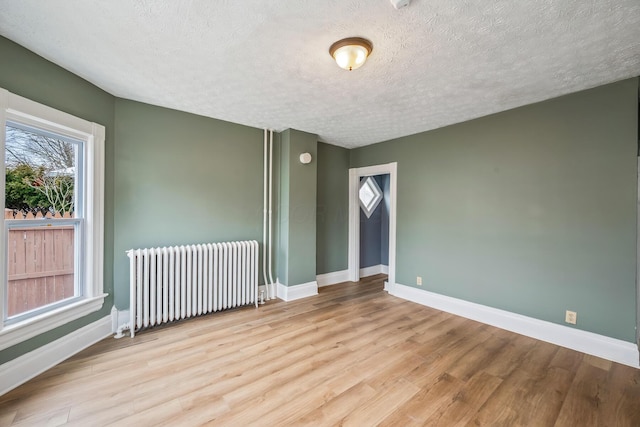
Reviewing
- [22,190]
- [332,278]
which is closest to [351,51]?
[22,190]

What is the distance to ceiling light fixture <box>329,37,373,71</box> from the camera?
66.1 inches

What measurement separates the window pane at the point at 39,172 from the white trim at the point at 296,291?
2.54 metres

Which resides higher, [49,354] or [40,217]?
[40,217]

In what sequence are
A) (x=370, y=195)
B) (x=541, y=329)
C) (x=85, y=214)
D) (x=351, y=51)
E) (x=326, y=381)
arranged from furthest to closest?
(x=370, y=195) → (x=541, y=329) → (x=85, y=214) → (x=326, y=381) → (x=351, y=51)

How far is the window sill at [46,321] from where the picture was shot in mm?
1768

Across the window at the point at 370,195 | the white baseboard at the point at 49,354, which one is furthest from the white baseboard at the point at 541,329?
the white baseboard at the point at 49,354

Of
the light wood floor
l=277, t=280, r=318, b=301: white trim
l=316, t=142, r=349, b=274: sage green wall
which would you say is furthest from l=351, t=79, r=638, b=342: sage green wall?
l=277, t=280, r=318, b=301: white trim

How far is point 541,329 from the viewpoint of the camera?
8.55ft

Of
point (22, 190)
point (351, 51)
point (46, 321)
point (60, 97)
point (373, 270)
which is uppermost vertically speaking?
point (351, 51)

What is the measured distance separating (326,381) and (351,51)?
246 centimetres

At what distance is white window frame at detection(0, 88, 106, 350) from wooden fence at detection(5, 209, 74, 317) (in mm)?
100

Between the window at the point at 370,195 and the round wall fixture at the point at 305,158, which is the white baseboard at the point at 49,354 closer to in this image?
the round wall fixture at the point at 305,158

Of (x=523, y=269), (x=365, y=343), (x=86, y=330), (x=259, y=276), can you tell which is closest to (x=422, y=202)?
(x=523, y=269)

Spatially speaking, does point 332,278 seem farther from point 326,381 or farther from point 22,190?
point 22,190
